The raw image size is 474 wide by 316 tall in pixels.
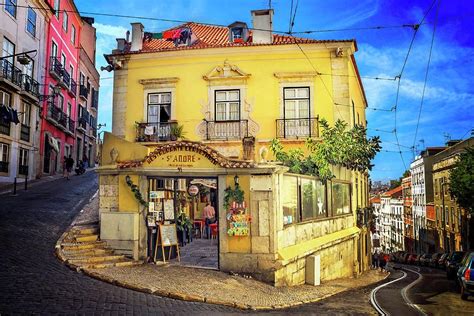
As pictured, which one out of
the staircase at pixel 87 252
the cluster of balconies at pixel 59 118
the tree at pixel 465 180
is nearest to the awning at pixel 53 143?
the cluster of balconies at pixel 59 118

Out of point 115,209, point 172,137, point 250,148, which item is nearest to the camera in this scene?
point 115,209

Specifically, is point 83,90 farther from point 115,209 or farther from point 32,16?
point 115,209

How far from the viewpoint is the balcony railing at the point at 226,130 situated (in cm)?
2100

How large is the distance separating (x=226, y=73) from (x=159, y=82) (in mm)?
3523

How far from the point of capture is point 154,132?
2175 cm

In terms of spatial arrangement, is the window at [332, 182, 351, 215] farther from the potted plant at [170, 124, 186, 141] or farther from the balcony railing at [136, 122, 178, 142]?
the balcony railing at [136, 122, 178, 142]

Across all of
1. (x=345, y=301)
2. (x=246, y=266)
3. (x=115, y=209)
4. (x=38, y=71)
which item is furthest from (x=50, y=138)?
(x=345, y=301)

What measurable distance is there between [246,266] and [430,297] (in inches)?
238

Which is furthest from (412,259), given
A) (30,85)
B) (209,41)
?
(30,85)

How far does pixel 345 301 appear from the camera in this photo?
33.9 ft

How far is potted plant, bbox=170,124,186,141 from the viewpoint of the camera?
69.7 feet

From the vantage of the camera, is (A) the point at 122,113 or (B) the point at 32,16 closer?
(A) the point at 122,113

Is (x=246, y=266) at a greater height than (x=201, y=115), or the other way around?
(x=201, y=115)

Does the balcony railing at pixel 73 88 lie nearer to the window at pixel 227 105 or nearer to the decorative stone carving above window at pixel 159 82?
the decorative stone carving above window at pixel 159 82
